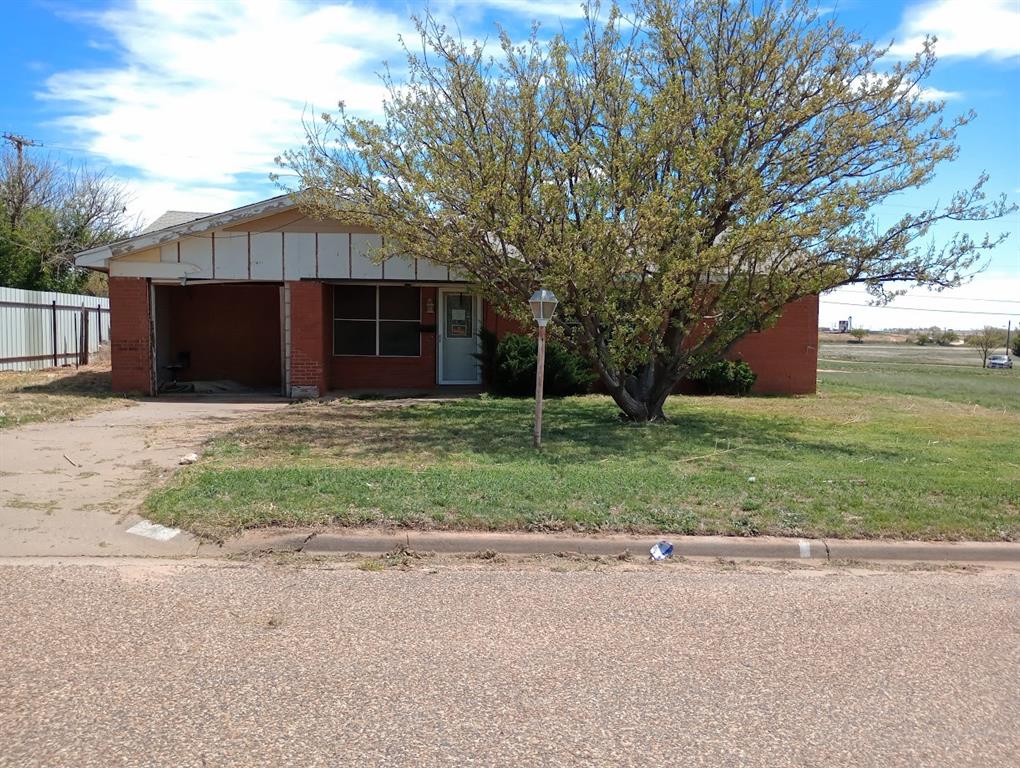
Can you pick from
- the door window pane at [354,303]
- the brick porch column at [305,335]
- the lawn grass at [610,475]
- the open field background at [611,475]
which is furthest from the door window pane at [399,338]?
the lawn grass at [610,475]

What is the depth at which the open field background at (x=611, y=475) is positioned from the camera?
6.82m

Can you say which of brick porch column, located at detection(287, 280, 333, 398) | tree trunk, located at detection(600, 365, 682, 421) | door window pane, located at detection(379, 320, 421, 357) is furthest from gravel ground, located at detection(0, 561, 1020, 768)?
door window pane, located at detection(379, 320, 421, 357)

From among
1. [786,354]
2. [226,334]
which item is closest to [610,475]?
[786,354]

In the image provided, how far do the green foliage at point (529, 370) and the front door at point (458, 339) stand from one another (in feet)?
4.77

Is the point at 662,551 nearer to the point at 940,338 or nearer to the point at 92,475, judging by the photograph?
the point at 92,475

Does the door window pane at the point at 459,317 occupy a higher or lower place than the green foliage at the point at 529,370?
higher

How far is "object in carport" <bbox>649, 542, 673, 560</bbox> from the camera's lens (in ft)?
20.6

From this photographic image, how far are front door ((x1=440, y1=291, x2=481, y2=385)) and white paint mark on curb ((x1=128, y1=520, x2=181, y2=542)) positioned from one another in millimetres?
11423

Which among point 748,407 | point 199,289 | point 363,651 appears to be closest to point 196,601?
point 363,651

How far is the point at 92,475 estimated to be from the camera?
8.41 meters

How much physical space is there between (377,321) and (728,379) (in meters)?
7.86

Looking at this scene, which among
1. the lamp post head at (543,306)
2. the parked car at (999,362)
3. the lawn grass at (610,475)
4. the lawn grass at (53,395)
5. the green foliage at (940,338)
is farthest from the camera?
the green foliage at (940,338)

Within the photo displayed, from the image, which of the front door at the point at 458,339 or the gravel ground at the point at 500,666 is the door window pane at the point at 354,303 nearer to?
the front door at the point at 458,339

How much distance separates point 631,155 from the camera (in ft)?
35.4
